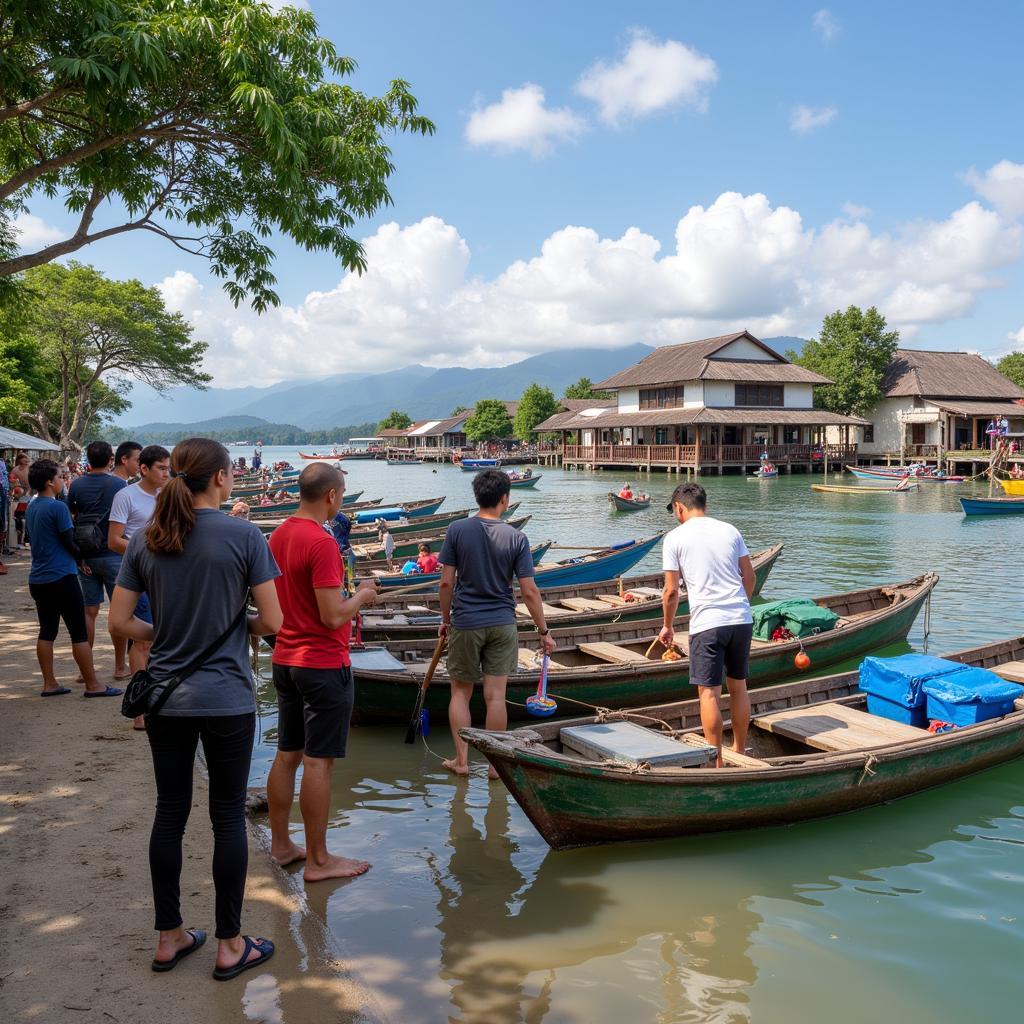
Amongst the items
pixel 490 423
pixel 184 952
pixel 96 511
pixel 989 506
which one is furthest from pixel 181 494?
pixel 490 423

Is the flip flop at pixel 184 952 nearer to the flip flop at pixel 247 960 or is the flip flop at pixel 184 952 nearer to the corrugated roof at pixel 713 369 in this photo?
the flip flop at pixel 247 960

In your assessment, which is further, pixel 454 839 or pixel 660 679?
pixel 660 679

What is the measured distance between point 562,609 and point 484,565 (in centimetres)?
592

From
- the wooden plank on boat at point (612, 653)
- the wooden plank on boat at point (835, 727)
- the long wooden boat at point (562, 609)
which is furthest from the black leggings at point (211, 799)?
the long wooden boat at point (562, 609)

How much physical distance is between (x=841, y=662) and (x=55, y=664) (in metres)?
8.92

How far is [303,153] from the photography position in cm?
875

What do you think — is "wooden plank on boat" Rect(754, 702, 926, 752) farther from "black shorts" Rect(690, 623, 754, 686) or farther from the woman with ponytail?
the woman with ponytail

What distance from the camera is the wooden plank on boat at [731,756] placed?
215 inches

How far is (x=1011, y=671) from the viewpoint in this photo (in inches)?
300

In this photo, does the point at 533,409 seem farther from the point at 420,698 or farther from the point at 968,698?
the point at 968,698

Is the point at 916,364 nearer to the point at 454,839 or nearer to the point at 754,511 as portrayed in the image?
the point at 754,511

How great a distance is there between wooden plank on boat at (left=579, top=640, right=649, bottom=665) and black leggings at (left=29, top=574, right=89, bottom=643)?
196 inches

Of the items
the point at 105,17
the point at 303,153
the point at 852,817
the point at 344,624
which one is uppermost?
the point at 105,17

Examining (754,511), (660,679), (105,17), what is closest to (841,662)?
(660,679)
